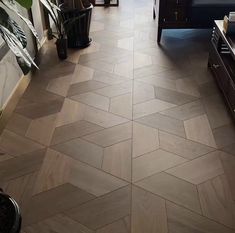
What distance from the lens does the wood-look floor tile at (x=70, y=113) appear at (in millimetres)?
1909

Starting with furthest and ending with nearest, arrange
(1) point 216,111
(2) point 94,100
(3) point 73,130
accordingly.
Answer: (2) point 94,100, (1) point 216,111, (3) point 73,130

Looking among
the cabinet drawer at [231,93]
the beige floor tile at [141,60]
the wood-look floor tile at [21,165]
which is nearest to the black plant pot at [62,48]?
the beige floor tile at [141,60]

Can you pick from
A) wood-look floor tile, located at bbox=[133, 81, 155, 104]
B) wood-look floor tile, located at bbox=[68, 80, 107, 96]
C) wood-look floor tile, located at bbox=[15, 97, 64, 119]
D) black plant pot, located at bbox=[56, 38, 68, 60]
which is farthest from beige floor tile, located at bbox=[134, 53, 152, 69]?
wood-look floor tile, located at bbox=[15, 97, 64, 119]

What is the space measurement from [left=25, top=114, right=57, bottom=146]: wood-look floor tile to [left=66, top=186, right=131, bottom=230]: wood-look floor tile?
51cm

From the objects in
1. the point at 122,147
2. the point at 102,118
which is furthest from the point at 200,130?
the point at 102,118

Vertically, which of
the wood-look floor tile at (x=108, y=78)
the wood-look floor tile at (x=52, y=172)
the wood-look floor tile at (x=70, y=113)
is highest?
the wood-look floor tile at (x=108, y=78)

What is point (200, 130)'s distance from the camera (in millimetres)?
1811

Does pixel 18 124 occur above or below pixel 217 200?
above

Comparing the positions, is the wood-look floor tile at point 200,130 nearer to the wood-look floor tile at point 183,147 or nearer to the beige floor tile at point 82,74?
the wood-look floor tile at point 183,147

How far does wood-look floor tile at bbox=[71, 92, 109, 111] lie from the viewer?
80.4 inches

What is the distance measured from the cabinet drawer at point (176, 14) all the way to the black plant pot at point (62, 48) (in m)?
0.93

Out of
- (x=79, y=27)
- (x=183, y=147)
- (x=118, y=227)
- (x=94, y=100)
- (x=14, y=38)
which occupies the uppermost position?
(x=14, y=38)

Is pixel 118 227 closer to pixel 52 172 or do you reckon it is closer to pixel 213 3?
pixel 52 172

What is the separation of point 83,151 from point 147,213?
0.52m
